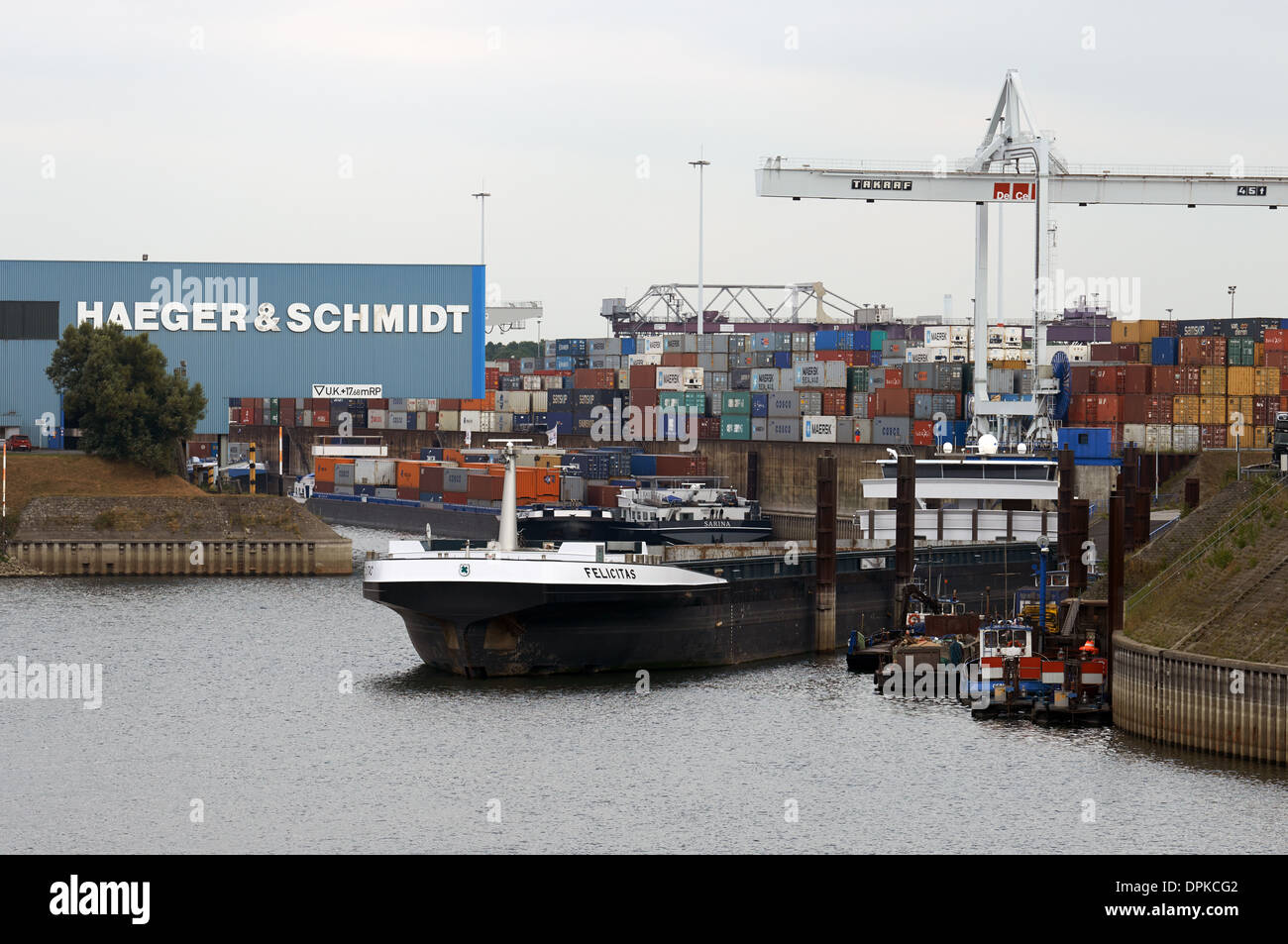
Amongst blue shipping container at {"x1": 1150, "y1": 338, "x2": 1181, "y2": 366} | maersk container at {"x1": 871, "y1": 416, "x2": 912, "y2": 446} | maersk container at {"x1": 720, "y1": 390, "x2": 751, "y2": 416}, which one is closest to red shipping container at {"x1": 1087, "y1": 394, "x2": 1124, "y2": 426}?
blue shipping container at {"x1": 1150, "y1": 338, "x2": 1181, "y2": 366}

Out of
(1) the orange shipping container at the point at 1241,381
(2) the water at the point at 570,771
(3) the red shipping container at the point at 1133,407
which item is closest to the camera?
(2) the water at the point at 570,771

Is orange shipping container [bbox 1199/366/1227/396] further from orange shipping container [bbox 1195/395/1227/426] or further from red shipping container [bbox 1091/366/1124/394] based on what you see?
red shipping container [bbox 1091/366/1124/394]

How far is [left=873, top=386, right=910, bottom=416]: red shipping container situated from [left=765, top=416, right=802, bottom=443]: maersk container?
28.3 ft

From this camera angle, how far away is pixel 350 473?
13550 cm

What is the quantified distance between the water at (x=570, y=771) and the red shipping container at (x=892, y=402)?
57.1m

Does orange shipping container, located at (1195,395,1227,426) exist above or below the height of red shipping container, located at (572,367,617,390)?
below

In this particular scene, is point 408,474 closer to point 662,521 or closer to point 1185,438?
point 662,521

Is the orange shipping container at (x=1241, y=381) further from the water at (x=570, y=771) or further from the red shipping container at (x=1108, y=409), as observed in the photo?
the water at (x=570, y=771)

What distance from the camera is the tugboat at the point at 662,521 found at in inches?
3339

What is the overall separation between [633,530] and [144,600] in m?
22.4

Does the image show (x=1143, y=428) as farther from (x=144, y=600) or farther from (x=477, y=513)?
(x=144, y=600)

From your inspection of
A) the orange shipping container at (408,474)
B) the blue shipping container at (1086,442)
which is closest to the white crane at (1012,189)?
the blue shipping container at (1086,442)

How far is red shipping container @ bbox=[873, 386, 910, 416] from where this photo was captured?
11219cm
